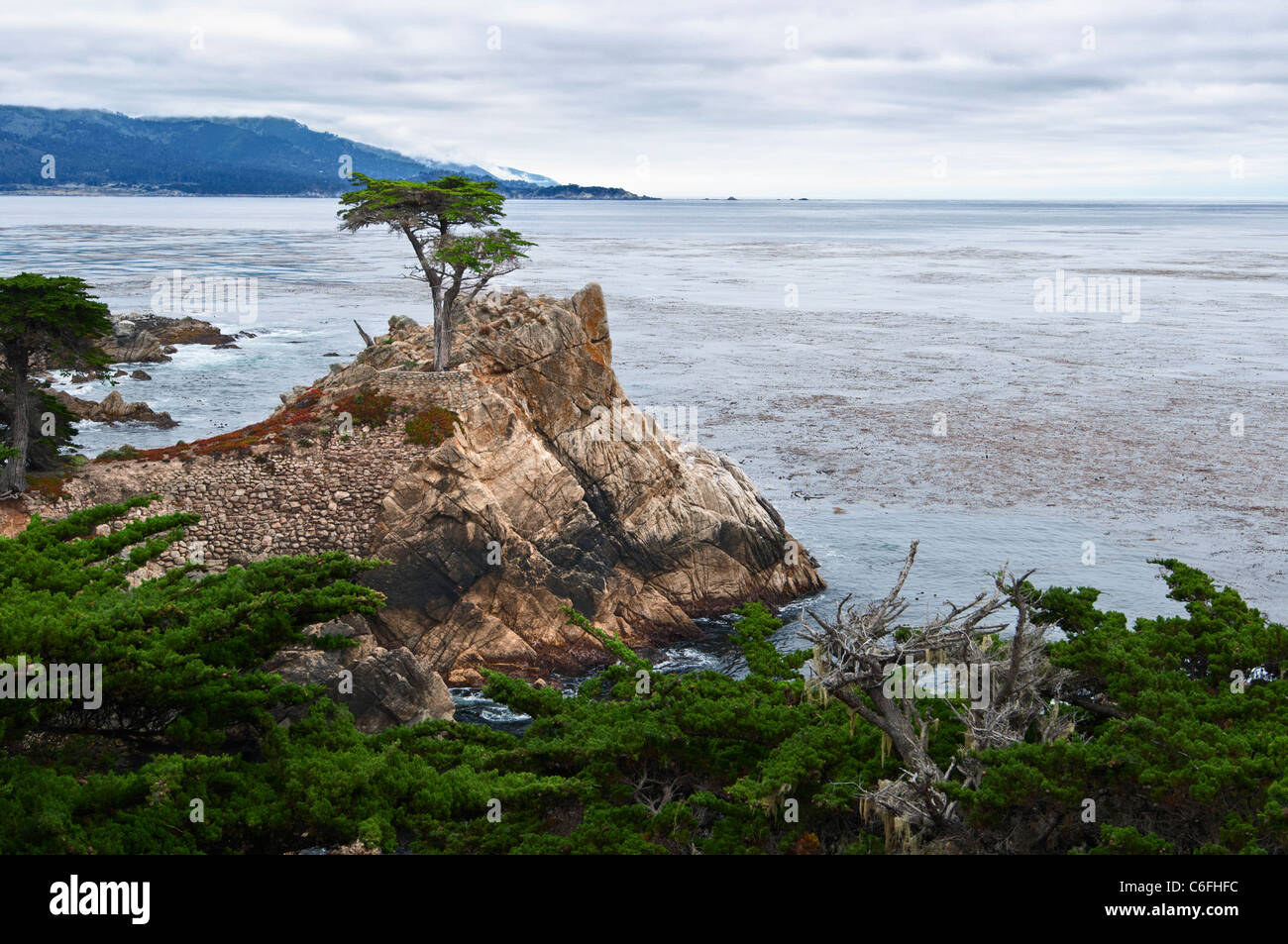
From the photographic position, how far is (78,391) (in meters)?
56.2

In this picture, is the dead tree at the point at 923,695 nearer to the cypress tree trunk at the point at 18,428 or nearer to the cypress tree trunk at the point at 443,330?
the cypress tree trunk at the point at 443,330

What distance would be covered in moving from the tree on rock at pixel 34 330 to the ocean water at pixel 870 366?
14.6 meters

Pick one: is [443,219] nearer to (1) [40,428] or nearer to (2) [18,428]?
(1) [40,428]

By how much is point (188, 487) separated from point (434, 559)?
289 inches

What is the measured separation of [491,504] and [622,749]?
47.0ft

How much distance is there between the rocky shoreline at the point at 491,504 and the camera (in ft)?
92.4

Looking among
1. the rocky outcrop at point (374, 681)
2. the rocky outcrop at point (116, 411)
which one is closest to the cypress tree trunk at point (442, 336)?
the rocky outcrop at point (374, 681)

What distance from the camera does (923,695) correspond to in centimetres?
1582

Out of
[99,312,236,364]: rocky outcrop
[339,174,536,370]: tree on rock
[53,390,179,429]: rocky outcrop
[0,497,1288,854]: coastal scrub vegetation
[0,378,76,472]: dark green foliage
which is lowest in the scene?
[0,497,1288,854]: coastal scrub vegetation

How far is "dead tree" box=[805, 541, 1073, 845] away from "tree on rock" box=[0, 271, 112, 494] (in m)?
22.8

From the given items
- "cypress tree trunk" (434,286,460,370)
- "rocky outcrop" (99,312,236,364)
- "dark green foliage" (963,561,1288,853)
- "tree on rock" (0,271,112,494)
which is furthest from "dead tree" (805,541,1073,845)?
"rocky outcrop" (99,312,236,364)

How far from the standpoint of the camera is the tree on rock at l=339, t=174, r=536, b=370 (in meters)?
35.2

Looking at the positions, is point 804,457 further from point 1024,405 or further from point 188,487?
point 188,487

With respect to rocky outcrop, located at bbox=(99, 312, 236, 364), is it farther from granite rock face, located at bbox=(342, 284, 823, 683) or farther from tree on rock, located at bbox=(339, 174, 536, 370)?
granite rock face, located at bbox=(342, 284, 823, 683)
